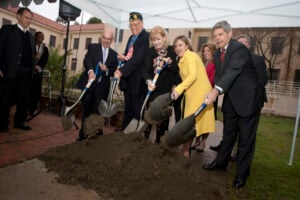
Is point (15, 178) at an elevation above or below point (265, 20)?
below

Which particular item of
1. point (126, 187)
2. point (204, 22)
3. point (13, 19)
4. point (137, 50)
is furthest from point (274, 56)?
point (13, 19)

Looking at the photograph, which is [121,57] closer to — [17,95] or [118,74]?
[118,74]

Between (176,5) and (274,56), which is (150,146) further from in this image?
(274,56)

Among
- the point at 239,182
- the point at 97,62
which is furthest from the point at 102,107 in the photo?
the point at 239,182

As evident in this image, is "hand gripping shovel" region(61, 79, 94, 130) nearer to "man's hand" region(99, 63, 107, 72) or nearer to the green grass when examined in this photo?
"man's hand" region(99, 63, 107, 72)

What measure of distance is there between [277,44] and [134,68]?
21.2 meters

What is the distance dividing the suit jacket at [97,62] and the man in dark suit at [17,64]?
32.9 inches

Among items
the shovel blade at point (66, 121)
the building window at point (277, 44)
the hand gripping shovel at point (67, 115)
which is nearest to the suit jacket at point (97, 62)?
the hand gripping shovel at point (67, 115)

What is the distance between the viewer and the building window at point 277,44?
2123 centimetres

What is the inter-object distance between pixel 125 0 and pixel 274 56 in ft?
64.7

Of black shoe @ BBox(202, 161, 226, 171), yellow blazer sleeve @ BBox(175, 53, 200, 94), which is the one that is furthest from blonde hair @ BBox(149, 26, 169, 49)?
black shoe @ BBox(202, 161, 226, 171)

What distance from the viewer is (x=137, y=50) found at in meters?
3.42

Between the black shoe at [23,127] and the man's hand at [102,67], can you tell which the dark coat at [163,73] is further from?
the black shoe at [23,127]

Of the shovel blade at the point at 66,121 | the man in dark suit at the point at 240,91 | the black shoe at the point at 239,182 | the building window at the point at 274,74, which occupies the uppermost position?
the building window at the point at 274,74
